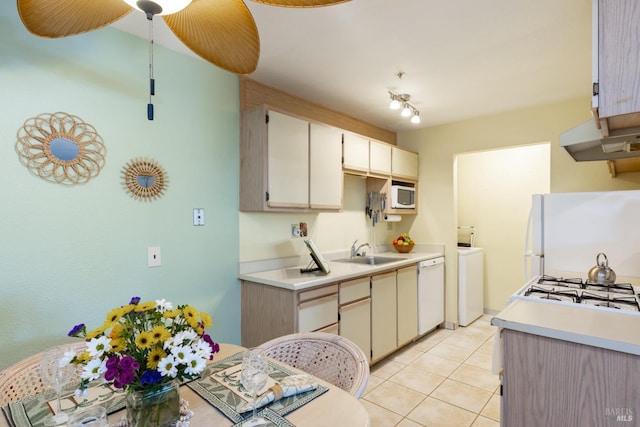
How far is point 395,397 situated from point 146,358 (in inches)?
82.8

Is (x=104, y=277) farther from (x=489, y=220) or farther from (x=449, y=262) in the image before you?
(x=489, y=220)

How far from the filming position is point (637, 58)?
121 centimetres

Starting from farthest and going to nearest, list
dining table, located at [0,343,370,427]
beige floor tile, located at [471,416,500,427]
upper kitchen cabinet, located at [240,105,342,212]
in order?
upper kitchen cabinet, located at [240,105,342,212] → beige floor tile, located at [471,416,500,427] → dining table, located at [0,343,370,427]

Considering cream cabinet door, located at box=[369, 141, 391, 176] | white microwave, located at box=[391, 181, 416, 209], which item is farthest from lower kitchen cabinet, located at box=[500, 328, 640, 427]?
white microwave, located at box=[391, 181, 416, 209]

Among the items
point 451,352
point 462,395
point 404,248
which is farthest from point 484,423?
point 404,248

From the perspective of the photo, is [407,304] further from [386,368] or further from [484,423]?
[484,423]

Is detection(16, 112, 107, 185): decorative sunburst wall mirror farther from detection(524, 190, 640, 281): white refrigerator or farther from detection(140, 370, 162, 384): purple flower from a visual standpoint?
detection(524, 190, 640, 281): white refrigerator

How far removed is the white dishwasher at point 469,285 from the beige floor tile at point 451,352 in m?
0.64

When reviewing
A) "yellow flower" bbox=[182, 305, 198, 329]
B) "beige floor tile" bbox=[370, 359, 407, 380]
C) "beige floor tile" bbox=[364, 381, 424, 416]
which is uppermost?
"yellow flower" bbox=[182, 305, 198, 329]

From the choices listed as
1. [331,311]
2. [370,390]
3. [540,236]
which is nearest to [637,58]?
[540,236]

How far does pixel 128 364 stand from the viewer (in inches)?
31.5

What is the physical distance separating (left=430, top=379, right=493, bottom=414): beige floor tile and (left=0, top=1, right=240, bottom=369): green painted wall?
1592 millimetres

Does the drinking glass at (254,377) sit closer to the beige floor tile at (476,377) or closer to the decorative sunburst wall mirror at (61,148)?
the decorative sunburst wall mirror at (61,148)

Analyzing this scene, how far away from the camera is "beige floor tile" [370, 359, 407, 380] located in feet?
9.14
